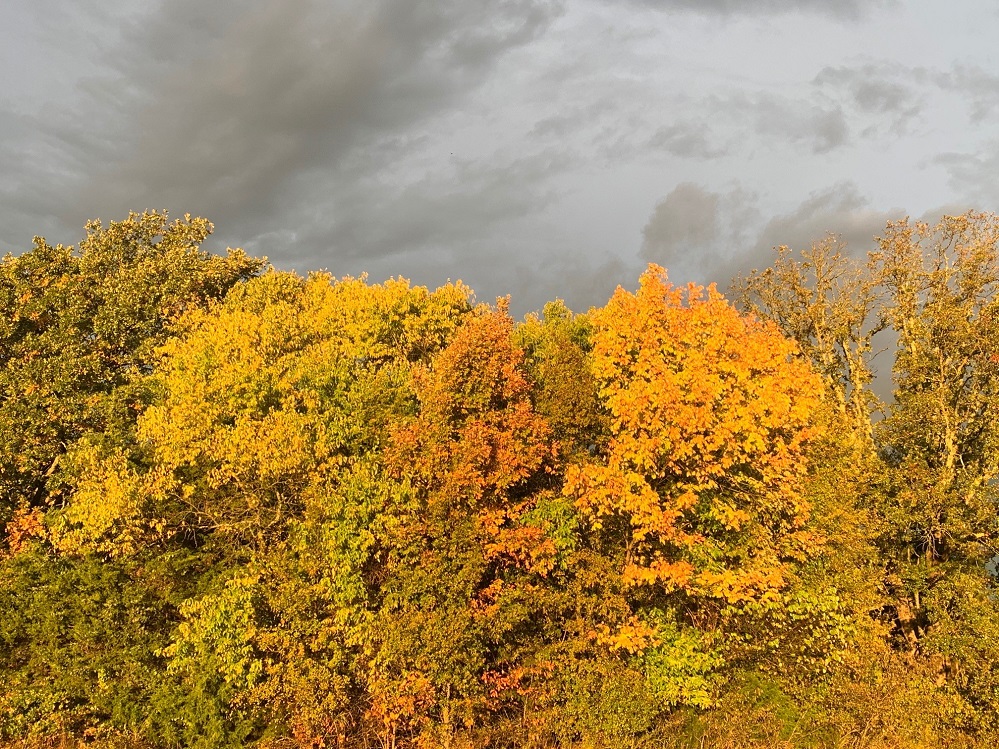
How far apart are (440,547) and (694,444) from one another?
10.1 meters

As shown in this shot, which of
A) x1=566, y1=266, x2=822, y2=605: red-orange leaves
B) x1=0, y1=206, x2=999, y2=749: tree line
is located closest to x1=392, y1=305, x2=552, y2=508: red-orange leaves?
x1=0, y1=206, x2=999, y2=749: tree line

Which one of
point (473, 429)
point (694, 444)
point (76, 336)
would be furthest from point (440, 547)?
point (76, 336)

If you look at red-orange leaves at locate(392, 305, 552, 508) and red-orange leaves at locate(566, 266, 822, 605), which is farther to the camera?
red-orange leaves at locate(566, 266, 822, 605)

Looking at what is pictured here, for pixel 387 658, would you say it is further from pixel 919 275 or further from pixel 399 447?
pixel 919 275

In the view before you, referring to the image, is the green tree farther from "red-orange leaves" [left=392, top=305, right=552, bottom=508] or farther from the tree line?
"red-orange leaves" [left=392, top=305, right=552, bottom=508]

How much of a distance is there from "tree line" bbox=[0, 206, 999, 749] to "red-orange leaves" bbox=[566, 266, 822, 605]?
0.14 metres

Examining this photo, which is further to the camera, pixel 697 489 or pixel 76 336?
pixel 76 336

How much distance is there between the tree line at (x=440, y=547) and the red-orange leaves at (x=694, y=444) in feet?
0.45

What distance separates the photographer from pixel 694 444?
2422cm

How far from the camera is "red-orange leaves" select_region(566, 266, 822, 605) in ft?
77.5

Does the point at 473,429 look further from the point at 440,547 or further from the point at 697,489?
the point at 697,489

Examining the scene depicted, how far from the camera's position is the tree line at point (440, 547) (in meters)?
22.7

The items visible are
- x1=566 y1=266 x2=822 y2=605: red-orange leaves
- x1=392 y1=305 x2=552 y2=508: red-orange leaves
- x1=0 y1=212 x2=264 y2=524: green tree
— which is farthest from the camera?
x1=0 y1=212 x2=264 y2=524: green tree

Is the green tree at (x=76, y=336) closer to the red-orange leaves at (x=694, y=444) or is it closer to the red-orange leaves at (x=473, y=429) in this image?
the red-orange leaves at (x=473, y=429)
